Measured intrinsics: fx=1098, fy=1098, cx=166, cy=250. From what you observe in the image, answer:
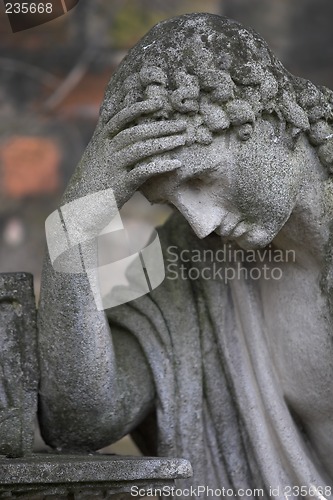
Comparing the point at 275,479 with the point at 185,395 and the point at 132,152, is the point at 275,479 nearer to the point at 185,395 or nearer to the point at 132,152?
the point at 185,395

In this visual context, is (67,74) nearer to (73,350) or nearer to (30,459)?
(73,350)

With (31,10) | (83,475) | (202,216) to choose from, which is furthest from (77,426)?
(31,10)

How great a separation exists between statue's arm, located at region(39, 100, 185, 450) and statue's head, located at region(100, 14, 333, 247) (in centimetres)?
4

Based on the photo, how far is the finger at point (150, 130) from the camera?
1745 mm

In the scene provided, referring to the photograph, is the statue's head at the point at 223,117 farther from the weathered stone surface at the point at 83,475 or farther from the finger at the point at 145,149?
the weathered stone surface at the point at 83,475

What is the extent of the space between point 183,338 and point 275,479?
12.1 inches

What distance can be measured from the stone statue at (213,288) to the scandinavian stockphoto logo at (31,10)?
63cm

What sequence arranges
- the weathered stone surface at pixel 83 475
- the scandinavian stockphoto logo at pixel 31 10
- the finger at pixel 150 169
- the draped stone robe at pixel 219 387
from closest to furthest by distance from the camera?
1. the weathered stone surface at pixel 83 475
2. the finger at pixel 150 169
3. the draped stone robe at pixel 219 387
4. the scandinavian stockphoto logo at pixel 31 10

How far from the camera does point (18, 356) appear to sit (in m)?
1.92

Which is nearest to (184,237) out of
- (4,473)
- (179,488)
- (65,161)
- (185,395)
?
(185,395)

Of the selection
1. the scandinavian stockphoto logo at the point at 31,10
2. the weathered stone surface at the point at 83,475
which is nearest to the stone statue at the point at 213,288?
the weathered stone surface at the point at 83,475

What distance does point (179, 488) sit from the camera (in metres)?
2.04

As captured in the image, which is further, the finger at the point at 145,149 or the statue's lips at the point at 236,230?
the statue's lips at the point at 236,230

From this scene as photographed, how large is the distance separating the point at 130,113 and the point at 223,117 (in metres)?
0.15
